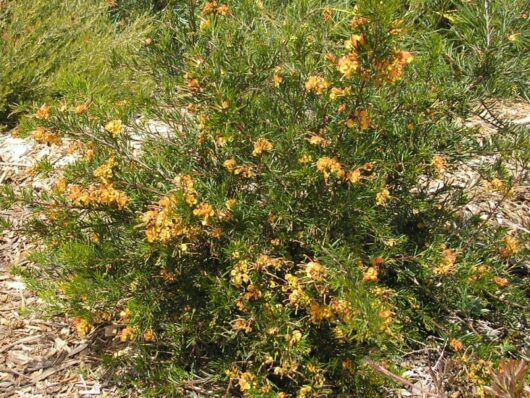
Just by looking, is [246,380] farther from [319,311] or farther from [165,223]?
[165,223]

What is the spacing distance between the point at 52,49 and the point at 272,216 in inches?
133

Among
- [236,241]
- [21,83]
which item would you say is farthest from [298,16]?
[21,83]

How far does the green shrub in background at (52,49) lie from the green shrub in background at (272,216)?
6.65 ft

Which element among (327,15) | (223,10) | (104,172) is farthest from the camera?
(327,15)

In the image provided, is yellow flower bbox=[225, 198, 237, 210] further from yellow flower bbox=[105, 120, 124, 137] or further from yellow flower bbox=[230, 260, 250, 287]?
yellow flower bbox=[105, 120, 124, 137]

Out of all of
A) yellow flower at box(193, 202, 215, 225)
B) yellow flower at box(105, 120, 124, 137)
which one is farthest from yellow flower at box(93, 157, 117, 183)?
yellow flower at box(193, 202, 215, 225)

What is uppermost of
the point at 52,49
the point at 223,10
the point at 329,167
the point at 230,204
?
the point at 223,10

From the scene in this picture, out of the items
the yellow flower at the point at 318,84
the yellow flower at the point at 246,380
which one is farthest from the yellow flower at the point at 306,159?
the yellow flower at the point at 246,380

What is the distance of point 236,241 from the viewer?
265 centimetres

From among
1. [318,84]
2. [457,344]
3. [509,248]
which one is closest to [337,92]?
[318,84]

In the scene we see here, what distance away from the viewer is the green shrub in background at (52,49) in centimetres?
504

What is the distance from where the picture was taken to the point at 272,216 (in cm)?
274

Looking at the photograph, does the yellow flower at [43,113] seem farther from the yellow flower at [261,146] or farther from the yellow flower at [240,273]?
the yellow flower at [240,273]

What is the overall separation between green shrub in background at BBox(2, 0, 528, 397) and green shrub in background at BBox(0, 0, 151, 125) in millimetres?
2027
